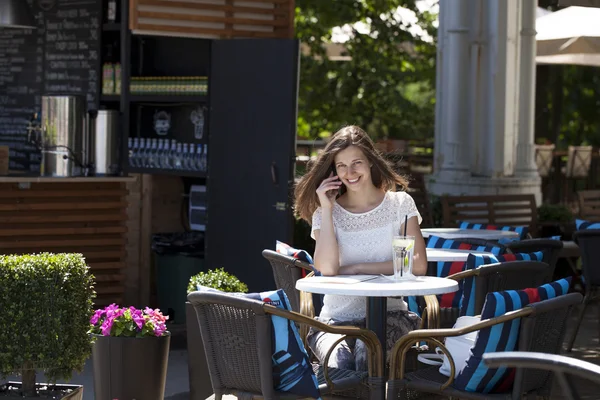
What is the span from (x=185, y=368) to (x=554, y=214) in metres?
4.61

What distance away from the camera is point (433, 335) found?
4289mm

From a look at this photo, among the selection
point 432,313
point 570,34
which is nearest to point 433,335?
point 432,313

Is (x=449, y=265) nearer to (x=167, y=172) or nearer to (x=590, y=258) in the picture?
(x=590, y=258)

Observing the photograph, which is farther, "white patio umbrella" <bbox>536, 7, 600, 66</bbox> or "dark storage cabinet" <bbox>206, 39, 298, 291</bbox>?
"white patio umbrella" <bbox>536, 7, 600, 66</bbox>

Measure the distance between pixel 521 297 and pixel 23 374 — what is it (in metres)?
2.19

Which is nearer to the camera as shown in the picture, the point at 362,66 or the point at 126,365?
the point at 126,365

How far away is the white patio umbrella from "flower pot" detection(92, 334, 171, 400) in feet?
17.8

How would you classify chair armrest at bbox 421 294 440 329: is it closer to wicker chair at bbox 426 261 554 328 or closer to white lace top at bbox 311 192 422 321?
wicker chair at bbox 426 261 554 328

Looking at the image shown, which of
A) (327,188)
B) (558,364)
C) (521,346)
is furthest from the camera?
(327,188)

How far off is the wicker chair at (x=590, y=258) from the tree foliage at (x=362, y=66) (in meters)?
9.22

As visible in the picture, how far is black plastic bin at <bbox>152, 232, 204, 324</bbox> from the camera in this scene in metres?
8.66

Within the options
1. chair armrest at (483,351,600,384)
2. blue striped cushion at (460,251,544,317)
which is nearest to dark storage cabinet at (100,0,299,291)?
blue striped cushion at (460,251,544,317)

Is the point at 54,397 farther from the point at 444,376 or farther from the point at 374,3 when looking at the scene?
the point at 374,3

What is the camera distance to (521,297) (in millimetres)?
4133
